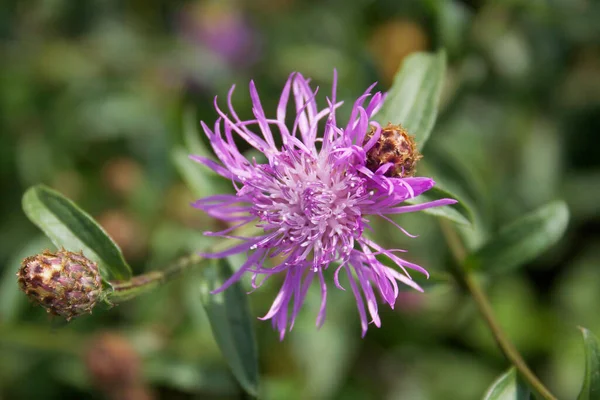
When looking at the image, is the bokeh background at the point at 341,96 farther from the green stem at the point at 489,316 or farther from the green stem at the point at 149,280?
the green stem at the point at 149,280

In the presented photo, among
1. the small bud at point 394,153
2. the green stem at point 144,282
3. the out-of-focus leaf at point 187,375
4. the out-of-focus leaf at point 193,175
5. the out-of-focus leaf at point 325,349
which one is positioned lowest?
the out-of-focus leaf at point 325,349

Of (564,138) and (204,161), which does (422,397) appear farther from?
(204,161)

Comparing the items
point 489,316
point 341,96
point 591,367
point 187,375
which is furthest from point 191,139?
point 591,367

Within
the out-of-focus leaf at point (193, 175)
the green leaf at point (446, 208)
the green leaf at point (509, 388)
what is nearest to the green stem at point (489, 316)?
the green leaf at point (509, 388)

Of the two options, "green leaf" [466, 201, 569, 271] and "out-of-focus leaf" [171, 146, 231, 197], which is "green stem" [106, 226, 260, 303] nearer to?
"out-of-focus leaf" [171, 146, 231, 197]

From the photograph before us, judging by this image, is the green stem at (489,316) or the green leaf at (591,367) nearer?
the green leaf at (591,367)

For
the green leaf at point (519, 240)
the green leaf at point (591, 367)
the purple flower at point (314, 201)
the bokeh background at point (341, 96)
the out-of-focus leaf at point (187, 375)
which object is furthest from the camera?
the bokeh background at point (341, 96)
